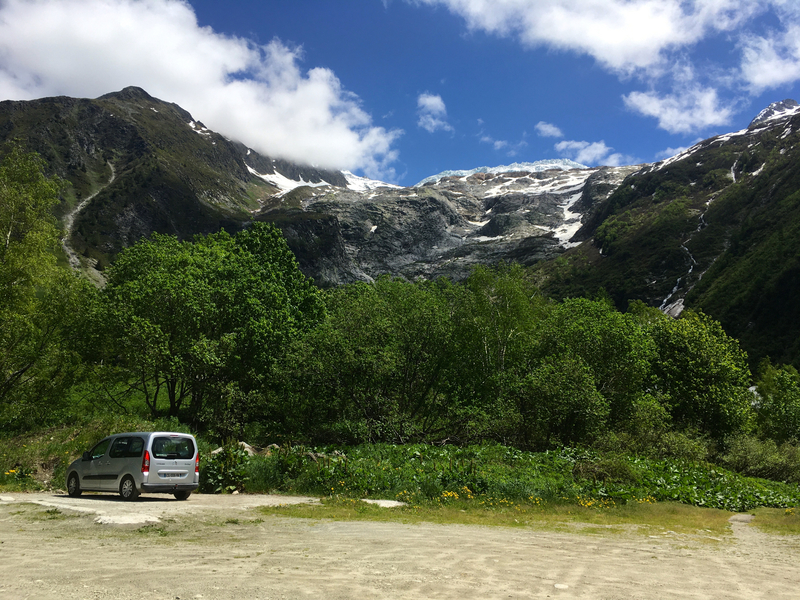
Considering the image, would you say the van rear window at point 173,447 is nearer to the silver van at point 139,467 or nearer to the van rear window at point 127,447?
the silver van at point 139,467

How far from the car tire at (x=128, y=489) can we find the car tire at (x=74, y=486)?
1.83m

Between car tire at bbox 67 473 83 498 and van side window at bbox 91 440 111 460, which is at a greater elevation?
van side window at bbox 91 440 111 460

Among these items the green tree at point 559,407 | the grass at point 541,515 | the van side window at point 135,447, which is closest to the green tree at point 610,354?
the green tree at point 559,407

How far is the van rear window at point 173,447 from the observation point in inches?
602

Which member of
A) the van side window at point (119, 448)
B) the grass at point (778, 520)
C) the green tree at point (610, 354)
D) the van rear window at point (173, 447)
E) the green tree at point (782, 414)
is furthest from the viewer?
the green tree at point (782, 414)

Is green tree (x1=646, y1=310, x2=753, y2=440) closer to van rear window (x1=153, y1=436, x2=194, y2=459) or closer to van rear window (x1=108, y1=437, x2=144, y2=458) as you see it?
van rear window (x1=153, y1=436, x2=194, y2=459)

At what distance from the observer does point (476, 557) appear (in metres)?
8.41

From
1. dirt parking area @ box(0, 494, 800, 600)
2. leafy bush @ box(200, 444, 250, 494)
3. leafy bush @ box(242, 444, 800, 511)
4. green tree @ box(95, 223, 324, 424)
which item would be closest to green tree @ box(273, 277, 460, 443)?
green tree @ box(95, 223, 324, 424)

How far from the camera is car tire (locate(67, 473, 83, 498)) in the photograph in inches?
631

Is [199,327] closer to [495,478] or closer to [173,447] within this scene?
[173,447]

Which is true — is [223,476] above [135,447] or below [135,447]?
below

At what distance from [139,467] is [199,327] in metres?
14.8

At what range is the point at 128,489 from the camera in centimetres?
1522

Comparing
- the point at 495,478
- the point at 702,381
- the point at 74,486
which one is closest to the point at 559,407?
the point at 495,478
